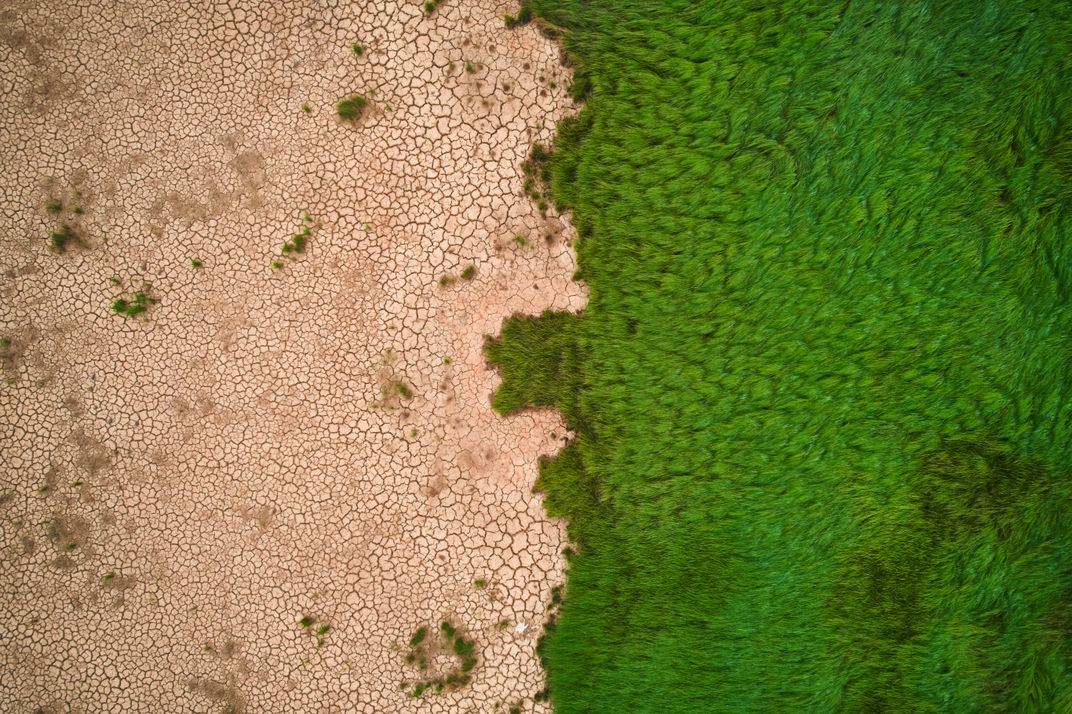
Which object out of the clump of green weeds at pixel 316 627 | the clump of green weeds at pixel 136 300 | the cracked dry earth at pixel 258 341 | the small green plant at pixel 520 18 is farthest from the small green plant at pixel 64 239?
the small green plant at pixel 520 18

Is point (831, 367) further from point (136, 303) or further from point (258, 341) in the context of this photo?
point (136, 303)

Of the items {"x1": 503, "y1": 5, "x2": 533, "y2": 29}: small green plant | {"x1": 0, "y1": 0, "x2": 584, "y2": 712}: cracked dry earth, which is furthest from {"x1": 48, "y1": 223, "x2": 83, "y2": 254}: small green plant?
{"x1": 503, "y1": 5, "x2": 533, "y2": 29}: small green plant

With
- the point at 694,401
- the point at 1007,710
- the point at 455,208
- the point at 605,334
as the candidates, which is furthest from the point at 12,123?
the point at 1007,710

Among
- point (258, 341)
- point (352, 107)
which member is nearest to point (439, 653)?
point (258, 341)

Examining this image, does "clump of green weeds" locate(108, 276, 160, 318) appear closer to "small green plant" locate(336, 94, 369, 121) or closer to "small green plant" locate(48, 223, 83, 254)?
"small green plant" locate(48, 223, 83, 254)

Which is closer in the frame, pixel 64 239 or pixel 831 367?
pixel 831 367
